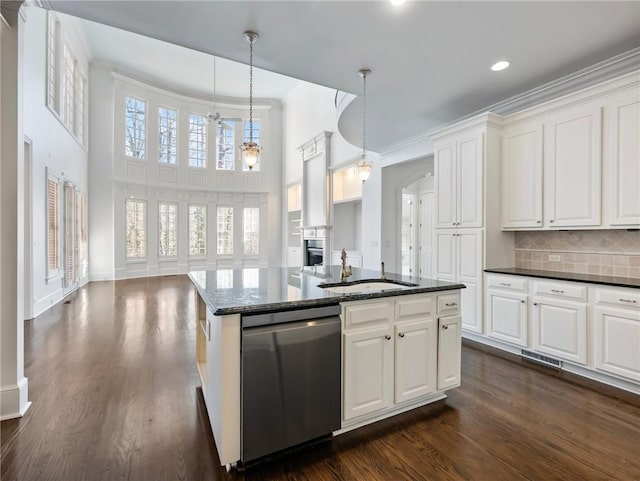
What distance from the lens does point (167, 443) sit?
2021 millimetres

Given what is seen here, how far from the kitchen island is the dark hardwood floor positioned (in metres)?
0.18

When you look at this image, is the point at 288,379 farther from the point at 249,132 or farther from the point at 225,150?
the point at 249,132

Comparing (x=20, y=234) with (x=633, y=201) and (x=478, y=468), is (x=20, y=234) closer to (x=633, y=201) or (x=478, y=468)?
(x=478, y=468)

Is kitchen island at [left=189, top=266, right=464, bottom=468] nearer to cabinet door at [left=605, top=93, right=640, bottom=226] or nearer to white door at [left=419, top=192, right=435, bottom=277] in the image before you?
cabinet door at [left=605, top=93, right=640, bottom=226]

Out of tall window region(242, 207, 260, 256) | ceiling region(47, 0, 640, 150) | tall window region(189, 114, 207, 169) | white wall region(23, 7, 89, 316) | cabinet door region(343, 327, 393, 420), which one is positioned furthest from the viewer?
tall window region(242, 207, 260, 256)

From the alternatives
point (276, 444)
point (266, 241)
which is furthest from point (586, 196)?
point (266, 241)

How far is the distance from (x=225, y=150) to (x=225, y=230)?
258cm

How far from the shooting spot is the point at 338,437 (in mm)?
2123

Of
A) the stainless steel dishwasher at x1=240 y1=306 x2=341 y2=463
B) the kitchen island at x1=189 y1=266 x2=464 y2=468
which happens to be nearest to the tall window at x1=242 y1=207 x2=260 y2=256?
the kitchen island at x1=189 y1=266 x2=464 y2=468

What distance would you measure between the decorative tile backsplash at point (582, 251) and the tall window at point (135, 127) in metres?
9.50

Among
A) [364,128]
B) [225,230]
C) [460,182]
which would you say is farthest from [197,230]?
[460,182]

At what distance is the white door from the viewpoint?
25.2 ft

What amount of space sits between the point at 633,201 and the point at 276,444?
3.48m

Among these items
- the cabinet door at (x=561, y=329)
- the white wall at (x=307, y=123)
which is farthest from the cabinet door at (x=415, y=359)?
the white wall at (x=307, y=123)
